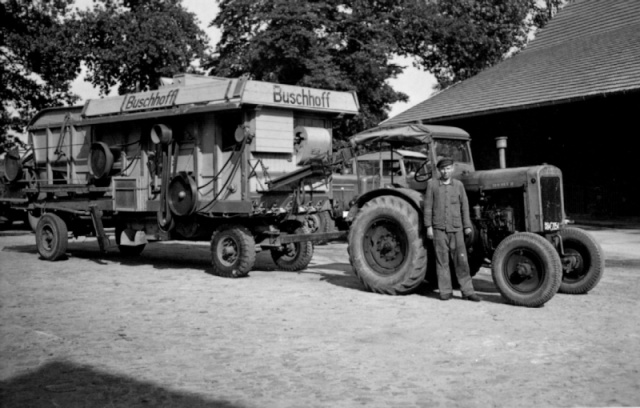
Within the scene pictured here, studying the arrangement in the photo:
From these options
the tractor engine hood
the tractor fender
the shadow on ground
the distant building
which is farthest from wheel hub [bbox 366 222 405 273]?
the distant building

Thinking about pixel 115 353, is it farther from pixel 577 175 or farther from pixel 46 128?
pixel 577 175

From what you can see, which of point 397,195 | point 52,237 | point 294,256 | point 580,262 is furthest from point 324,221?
point 52,237

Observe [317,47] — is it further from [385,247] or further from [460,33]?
[385,247]

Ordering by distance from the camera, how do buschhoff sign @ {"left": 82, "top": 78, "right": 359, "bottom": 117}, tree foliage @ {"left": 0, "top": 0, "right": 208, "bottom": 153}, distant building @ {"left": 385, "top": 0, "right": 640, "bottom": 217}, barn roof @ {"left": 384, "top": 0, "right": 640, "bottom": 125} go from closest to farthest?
1. buschhoff sign @ {"left": 82, "top": 78, "right": 359, "bottom": 117}
2. barn roof @ {"left": 384, "top": 0, "right": 640, "bottom": 125}
3. distant building @ {"left": 385, "top": 0, "right": 640, "bottom": 217}
4. tree foliage @ {"left": 0, "top": 0, "right": 208, "bottom": 153}

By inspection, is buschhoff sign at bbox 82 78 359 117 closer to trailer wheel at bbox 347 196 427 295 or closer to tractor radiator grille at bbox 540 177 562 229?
trailer wheel at bbox 347 196 427 295

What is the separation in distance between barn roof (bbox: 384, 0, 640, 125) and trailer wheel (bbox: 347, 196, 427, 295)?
11.9 meters

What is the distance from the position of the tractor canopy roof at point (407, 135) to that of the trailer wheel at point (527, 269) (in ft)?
6.75

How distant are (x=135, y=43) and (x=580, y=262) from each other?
31.9 metres

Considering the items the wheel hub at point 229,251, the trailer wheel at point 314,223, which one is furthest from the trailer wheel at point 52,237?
the trailer wheel at point 314,223

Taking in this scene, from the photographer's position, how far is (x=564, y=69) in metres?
23.0

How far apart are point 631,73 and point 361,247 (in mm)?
13611

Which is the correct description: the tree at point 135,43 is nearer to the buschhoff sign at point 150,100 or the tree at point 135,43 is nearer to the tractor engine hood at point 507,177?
the buschhoff sign at point 150,100

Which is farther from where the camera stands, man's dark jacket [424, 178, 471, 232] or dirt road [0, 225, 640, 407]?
man's dark jacket [424, 178, 471, 232]

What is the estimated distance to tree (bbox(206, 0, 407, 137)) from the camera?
29469 millimetres
